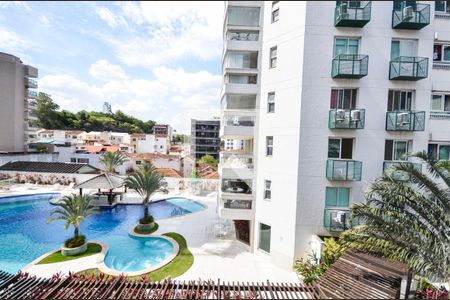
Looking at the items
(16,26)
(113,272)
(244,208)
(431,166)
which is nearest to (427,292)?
(431,166)

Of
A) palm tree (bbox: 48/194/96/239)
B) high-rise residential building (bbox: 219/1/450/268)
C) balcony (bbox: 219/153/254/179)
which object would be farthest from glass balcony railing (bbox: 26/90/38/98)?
high-rise residential building (bbox: 219/1/450/268)

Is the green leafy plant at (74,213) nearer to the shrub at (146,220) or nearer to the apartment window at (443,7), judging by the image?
the shrub at (146,220)

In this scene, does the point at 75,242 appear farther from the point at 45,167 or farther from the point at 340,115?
the point at 45,167

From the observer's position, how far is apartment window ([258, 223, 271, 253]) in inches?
541

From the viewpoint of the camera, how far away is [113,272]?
11.8m

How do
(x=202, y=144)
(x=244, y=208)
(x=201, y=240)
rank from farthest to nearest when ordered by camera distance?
(x=202, y=144) → (x=201, y=240) → (x=244, y=208)

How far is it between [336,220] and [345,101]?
6.41 m

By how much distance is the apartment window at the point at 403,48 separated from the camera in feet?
39.0

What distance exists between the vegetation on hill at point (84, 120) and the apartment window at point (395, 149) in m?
70.3

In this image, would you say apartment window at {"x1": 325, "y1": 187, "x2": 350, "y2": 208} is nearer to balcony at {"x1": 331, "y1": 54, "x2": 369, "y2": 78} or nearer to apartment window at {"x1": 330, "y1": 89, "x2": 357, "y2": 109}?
apartment window at {"x1": 330, "y1": 89, "x2": 357, "y2": 109}

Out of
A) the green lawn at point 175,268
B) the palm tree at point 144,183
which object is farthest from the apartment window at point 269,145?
the palm tree at point 144,183

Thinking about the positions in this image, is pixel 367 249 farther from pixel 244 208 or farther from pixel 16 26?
pixel 16 26

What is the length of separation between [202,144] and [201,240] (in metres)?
53.3

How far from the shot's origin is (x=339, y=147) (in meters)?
12.2
